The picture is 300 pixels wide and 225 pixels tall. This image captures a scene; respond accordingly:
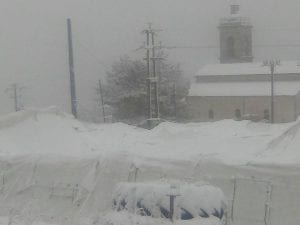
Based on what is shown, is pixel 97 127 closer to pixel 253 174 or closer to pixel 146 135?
pixel 146 135

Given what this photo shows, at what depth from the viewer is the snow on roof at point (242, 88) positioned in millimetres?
68006

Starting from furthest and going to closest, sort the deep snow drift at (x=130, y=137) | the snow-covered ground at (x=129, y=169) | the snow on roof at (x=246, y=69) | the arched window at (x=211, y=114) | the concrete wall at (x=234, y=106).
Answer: the snow on roof at (x=246, y=69) < the arched window at (x=211, y=114) < the concrete wall at (x=234, y=106) < the deep snow drift at (x=130, y=137) < the snow-covered ground at (x=129, y=169)

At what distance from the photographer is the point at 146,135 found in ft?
50.0

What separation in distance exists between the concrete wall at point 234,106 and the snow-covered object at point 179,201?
57822mm

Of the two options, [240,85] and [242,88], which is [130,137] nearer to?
[242,88]

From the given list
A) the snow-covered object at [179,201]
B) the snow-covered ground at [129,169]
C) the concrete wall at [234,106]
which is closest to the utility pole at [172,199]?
the snow-covered object at [179,201]

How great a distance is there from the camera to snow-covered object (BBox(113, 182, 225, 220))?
8289 millimetres

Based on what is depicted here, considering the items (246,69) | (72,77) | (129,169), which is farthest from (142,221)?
(246,69)

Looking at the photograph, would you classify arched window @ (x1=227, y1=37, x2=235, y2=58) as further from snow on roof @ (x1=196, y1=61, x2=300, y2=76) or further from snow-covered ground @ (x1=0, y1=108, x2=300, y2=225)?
snow-covered ground @ (x1=0, y1=108, x2=300, y2=225)

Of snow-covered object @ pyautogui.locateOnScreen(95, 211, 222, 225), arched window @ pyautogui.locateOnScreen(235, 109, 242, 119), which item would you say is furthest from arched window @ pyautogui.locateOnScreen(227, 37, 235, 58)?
snow-covered object @ pyautogui.locateOnScreen(95, 211, 222, 225)

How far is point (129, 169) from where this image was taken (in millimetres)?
10805

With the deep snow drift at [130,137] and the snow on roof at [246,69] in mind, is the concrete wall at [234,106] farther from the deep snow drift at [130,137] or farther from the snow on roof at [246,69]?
the deep snow drift at [130,137]

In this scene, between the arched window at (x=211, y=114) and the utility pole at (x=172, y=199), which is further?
the arched window at (x=211, y=114)

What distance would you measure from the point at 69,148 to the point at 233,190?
504cm
